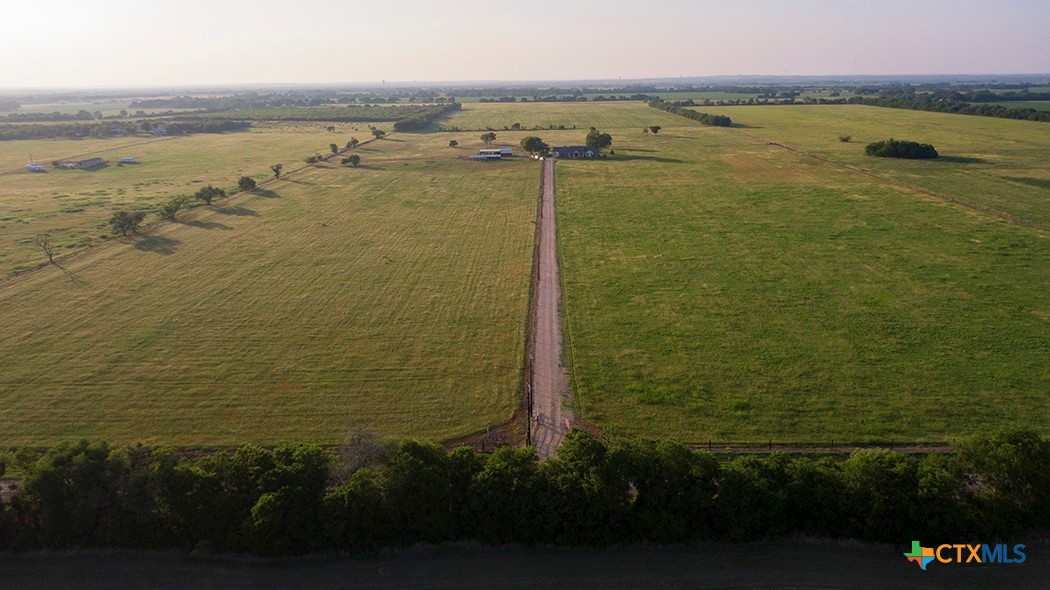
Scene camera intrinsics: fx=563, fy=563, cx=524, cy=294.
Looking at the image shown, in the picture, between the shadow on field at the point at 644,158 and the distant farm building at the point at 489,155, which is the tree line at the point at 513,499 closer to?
the shadow on field at the point at 644,158

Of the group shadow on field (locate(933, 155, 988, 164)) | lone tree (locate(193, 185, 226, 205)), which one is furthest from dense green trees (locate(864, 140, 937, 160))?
lone tree (locate(193, 185, 226, 205))

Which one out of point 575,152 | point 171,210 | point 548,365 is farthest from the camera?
point 575,152

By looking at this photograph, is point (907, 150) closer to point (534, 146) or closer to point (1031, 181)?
point (1031, 181)

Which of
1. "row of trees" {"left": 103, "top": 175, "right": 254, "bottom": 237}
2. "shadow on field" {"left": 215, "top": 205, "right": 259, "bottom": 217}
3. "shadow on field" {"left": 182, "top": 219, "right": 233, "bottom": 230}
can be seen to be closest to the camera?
"row of trees" {"left": 103, "top": 175, "right": 254, "bottom": 237}

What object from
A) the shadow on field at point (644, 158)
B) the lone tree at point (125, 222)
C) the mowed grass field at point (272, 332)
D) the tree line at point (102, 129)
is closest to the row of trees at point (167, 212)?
the lone tree at point (125, 222)

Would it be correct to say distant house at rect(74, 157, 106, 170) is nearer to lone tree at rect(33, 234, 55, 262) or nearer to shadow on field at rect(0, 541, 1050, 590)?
lone tree at rect(33, 234, 55, 262)

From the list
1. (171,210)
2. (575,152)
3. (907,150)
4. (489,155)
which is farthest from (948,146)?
(171,210)
